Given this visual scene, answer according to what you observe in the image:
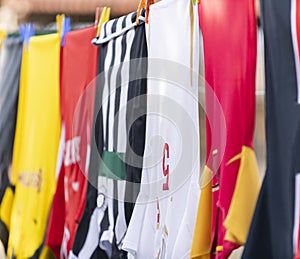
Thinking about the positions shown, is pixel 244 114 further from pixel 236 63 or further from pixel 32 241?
pixel 32 241

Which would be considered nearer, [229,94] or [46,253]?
[229,94]

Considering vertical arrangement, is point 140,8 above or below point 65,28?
below

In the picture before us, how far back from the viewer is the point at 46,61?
1677 millimetres

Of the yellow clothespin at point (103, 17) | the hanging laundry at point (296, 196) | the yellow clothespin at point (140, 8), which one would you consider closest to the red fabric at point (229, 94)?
the hanging laundry at point (296, 196)

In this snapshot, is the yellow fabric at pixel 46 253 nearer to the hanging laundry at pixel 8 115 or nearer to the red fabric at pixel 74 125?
the red fabric at pixel 74 125

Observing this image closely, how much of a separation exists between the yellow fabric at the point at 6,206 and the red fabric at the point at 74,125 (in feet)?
0.57

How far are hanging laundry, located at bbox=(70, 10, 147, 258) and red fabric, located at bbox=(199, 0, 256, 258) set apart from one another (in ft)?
0.93

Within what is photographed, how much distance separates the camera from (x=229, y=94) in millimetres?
993

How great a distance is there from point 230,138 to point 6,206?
0.97m

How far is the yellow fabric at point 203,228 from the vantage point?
1044mm

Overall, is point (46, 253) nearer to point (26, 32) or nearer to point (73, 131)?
point (73, 131)

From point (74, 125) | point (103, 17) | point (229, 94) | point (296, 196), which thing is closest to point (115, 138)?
point (74, 125)

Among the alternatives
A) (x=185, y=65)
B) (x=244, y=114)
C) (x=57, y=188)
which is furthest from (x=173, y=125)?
(x=57, y=188)

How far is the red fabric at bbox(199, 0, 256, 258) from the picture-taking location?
3.17 feet
